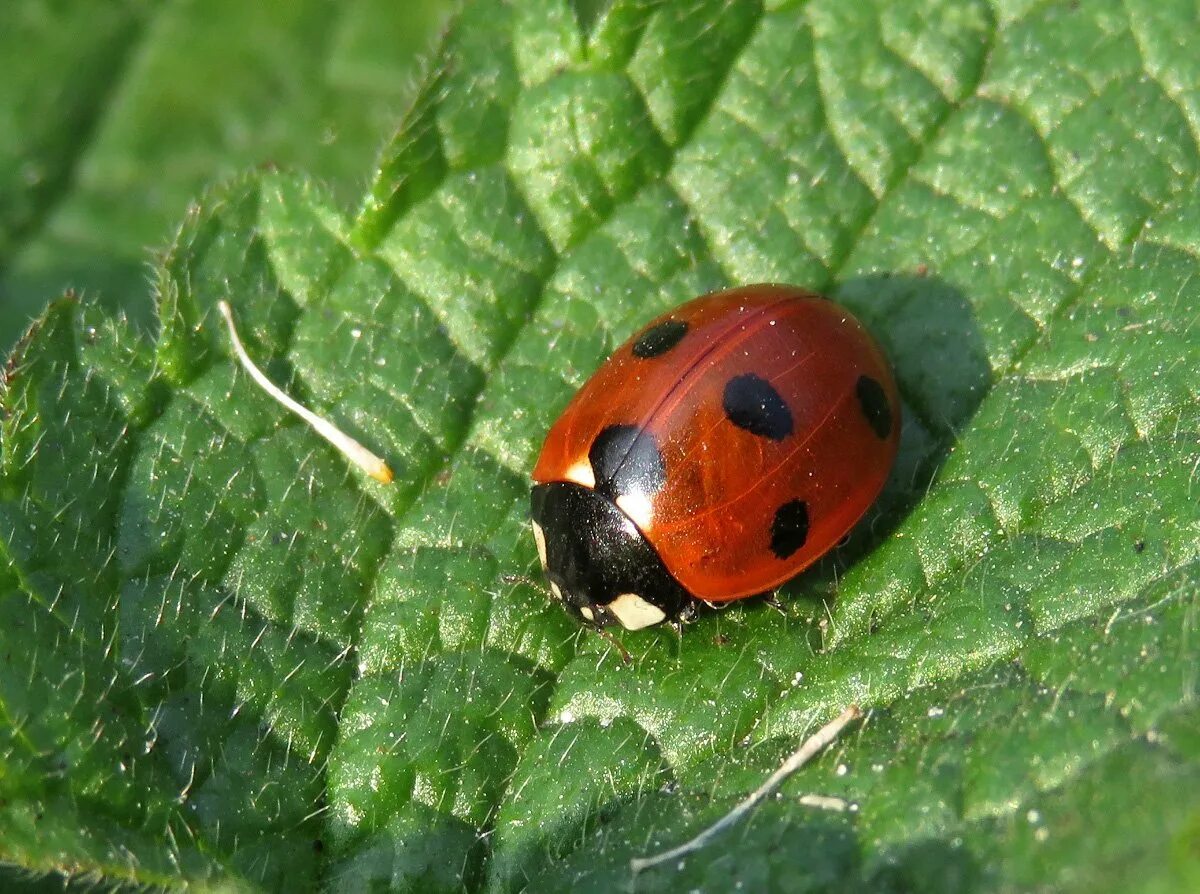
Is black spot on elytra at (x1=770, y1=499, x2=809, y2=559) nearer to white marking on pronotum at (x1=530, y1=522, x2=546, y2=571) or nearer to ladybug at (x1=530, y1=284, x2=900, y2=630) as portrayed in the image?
ladybug at (x1=530, y1=284, x2=900, y2=630)

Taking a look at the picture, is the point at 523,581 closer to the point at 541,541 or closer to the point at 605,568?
the point at 541,541

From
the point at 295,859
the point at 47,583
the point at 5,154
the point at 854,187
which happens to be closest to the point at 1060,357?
the point at 854,187

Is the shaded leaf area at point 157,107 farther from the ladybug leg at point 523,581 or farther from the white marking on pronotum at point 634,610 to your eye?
the white marking on pronotum at point 634,610

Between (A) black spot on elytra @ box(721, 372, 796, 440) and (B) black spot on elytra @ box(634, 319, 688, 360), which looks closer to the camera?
(A) black spot on elytra @ box(721, 372, 796, 440)

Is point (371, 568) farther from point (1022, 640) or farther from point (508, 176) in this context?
point (1022, 640)

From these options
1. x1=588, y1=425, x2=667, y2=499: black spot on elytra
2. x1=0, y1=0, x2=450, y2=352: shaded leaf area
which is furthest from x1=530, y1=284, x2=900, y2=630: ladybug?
x1=0, y1=0, x2=450, y2=352: shaded leaf area

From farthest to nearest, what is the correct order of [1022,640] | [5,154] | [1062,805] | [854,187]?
[5,154], [854,187], [1022,640], [1062,805]

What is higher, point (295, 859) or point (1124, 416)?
point (1124, 416)

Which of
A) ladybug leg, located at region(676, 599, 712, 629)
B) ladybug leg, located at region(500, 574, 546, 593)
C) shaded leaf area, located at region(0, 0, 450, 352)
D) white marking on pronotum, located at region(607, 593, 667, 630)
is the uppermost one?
shaded leaf area, located at region(0, 0, 450, 352)
